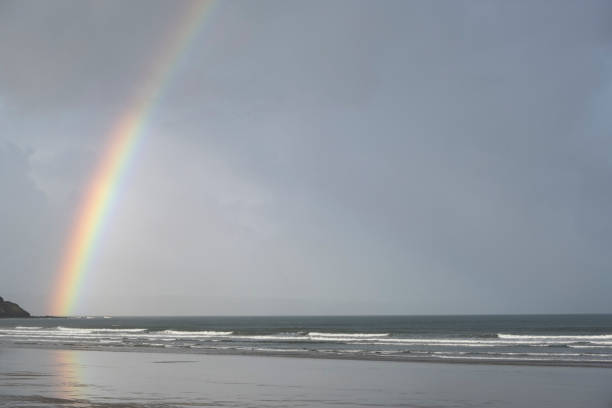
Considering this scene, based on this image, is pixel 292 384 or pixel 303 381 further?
pixel 303 381

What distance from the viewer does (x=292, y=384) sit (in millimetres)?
21531

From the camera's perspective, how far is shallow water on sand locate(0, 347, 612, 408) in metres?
17.3

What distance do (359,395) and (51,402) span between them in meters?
8.84

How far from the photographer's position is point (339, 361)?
32.3 metres

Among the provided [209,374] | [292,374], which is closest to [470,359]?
[292,374]

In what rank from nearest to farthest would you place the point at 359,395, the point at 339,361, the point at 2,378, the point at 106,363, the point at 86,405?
the point at 86,405 < the point at 359,395 < the point at 2,378 < the point at 106,363 < the point at 339,361

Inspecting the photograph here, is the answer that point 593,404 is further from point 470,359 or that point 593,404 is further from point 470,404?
point 470,359

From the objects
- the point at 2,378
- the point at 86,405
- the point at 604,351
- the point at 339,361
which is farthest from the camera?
the point at 604,351

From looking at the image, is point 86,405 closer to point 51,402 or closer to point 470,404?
point 51,402

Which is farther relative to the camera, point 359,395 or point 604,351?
point 604,351

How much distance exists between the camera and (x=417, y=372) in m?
26.1

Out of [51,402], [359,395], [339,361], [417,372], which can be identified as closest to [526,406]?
[359,395]

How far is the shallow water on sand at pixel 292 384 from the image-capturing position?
17258mm

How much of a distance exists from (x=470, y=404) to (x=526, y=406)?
149 centimetres
